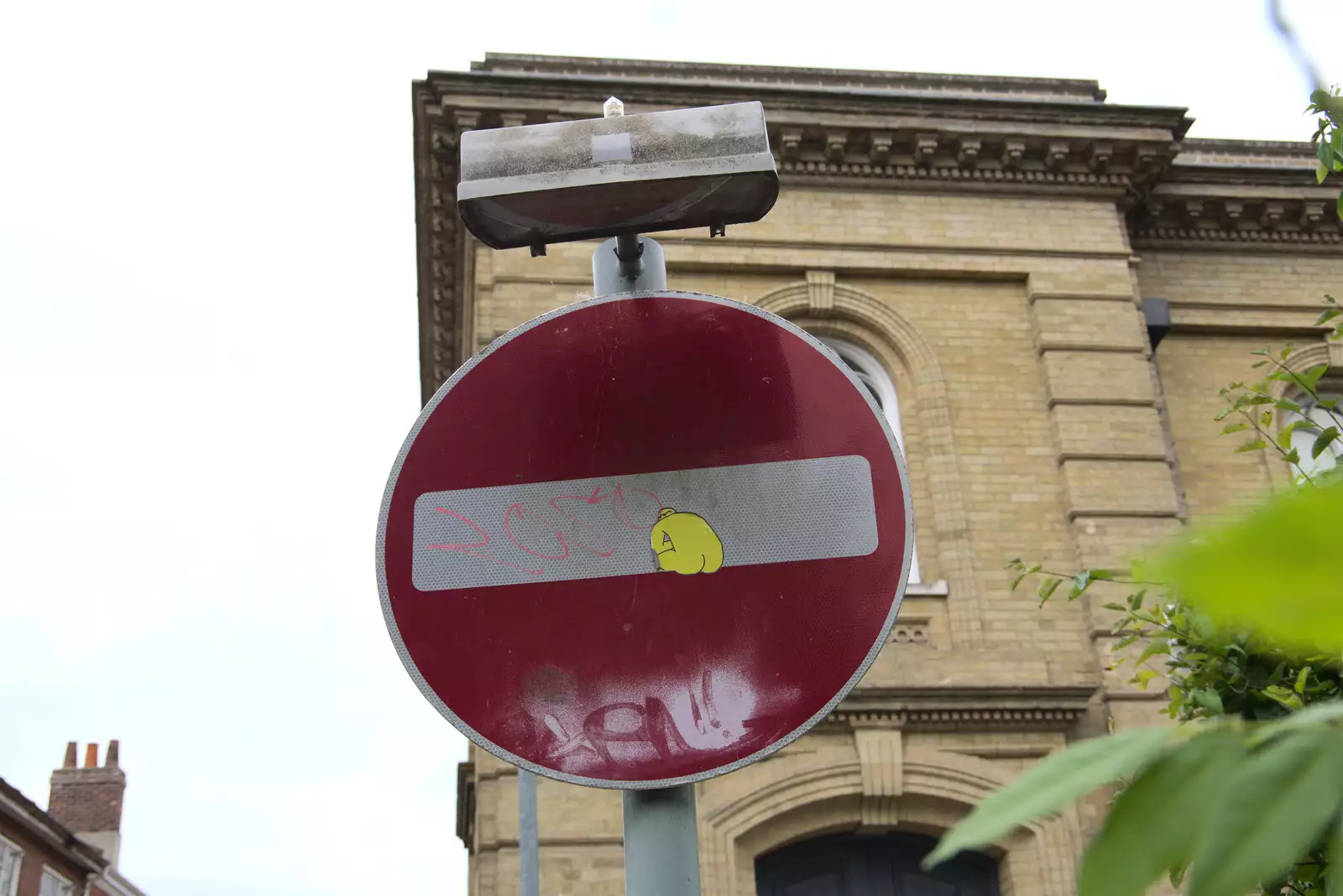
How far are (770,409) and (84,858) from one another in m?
A: 36.9

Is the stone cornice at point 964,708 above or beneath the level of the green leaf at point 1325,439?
above

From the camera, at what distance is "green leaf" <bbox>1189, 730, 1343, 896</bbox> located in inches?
19.5

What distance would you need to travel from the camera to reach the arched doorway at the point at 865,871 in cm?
1105

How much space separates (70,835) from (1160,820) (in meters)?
37.0

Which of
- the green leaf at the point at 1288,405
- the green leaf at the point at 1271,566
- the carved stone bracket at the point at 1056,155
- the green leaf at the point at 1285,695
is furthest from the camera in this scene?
the carved stone bracket at the point at 1056,155

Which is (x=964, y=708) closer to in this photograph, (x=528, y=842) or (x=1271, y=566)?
(x=528, y=842)

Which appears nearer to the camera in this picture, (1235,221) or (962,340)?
(962,340)

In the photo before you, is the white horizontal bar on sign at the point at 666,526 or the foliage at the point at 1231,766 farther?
the white horizontal bar on sign at the point at 666,526

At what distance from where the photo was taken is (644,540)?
2285 mm

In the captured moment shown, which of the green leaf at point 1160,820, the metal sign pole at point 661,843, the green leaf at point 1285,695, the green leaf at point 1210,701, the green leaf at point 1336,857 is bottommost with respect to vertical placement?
the green leaf at point 1336,857

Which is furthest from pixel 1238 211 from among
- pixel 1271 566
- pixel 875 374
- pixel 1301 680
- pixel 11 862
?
pixel 11 862

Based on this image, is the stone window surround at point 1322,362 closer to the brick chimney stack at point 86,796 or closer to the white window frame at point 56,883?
the white window frame at point 56,883

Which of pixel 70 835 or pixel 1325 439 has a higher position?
pixel 70 835

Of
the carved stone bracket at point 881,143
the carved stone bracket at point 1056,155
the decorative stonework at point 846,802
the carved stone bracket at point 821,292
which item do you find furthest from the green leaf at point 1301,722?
the carved stone bracket at point 1056,155
